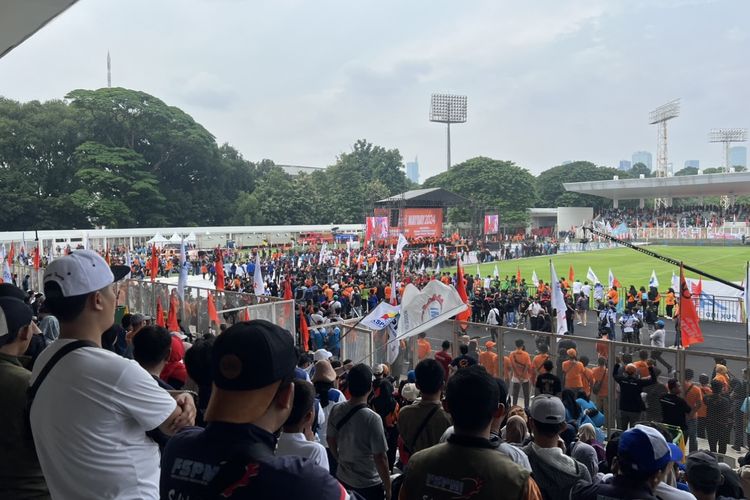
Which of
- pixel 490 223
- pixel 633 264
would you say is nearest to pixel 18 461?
pixel 633 264

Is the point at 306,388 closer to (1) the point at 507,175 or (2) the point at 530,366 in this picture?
(2) the point at 530,366

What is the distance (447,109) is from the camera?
306 ft

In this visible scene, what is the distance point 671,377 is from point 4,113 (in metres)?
60.3

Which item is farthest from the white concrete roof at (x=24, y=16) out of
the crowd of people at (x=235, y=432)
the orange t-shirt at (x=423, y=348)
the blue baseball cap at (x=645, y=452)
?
the orange t-shirt at (x=423, y=348)

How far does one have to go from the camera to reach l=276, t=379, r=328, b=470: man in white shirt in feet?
9.36

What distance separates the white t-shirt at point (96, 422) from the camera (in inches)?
77.1

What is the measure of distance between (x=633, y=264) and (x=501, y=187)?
29737 mm

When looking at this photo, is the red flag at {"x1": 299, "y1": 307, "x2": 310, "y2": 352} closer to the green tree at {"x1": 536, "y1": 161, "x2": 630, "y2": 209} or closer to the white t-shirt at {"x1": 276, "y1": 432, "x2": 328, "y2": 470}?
the white t-shirt at {"x1": 276, "y1": 432, "x2": 328, "y2": 470}

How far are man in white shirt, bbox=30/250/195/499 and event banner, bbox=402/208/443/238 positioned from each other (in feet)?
132

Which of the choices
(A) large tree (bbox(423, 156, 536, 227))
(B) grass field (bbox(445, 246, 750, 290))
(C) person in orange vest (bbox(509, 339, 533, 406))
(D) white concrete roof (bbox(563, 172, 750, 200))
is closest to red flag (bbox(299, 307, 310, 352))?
(C) person in orange vest (bbox(509, 339, 533, 406))

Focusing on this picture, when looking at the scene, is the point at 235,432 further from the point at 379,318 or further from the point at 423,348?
the point at 423,348

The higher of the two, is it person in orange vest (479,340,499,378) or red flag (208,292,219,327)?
red flag (208,292,219,327)

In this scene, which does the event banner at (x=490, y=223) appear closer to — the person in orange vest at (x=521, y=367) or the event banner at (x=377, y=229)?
the event banner at (x=377, y=229)

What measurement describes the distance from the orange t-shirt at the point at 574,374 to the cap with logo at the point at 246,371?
26.7 ft
